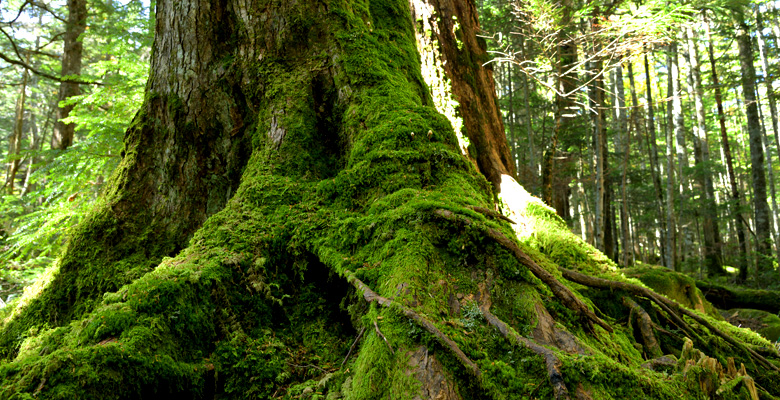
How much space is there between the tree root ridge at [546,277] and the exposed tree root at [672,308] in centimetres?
64

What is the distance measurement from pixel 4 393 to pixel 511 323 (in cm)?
242

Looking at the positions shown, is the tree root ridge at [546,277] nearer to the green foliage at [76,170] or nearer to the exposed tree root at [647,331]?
the exposed tree root at [647,331]

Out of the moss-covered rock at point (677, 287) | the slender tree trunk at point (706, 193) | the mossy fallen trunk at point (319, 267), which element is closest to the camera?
the mossy fallen trunk at point (319, 267)

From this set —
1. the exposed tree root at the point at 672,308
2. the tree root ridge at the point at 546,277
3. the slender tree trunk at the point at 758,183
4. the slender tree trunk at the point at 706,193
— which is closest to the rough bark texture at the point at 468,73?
the exposed tree root at the point at 672,308

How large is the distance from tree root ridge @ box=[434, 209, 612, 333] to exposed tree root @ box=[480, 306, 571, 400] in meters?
0.46

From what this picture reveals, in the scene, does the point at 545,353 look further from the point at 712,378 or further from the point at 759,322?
the point at 759,322

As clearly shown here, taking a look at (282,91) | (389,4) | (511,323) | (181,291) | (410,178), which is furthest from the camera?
(389,4)

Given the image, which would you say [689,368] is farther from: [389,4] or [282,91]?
[389,4]

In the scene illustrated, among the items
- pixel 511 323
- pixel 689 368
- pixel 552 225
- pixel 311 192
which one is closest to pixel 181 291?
pixel 311 192

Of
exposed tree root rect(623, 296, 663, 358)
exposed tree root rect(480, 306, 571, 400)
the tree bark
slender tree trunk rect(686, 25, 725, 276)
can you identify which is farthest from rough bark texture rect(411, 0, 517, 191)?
slender tree trunk rect(686, 25, 725, 276)

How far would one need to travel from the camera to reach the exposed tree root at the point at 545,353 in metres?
1.83

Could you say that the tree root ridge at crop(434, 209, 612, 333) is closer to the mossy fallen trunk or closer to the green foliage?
the mossy fallen trunk

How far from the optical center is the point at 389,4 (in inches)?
207

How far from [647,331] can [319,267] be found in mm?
2459
